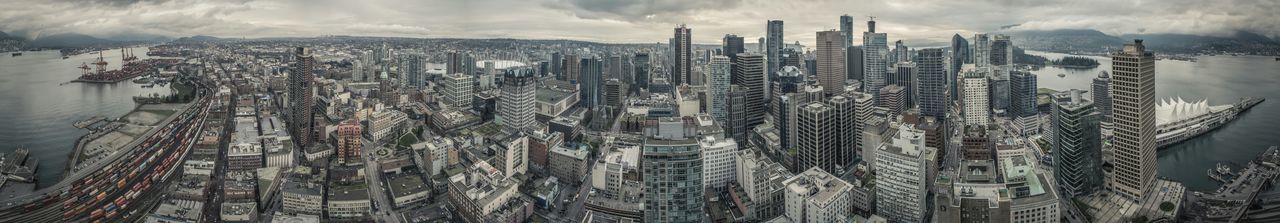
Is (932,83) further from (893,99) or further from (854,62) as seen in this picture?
(854,62)

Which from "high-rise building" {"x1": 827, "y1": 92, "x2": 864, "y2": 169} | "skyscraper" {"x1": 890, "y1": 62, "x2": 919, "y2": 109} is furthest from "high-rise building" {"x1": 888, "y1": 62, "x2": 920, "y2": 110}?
"high-rise building" {"x1": 827, "y1": 92, "x2": 864, "y2": 169}

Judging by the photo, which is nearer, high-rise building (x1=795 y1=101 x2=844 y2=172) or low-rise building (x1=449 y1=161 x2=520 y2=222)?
low-rise building (x1=449 y1=161 x2=520 y2=222)

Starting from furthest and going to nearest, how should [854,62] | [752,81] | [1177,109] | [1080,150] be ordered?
[854,62]
[752,81]
[1177,109]
[1080,150]

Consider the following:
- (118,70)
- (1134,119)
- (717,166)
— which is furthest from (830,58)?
(118,70)

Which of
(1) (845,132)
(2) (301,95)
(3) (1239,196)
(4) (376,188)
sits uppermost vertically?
(2) (301,95)

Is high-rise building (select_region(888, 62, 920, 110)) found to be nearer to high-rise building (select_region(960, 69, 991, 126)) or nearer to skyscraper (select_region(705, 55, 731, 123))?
high-rise building (select_region(960, 69, 991, 126))

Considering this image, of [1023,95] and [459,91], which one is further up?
[459,91]
